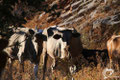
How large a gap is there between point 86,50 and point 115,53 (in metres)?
2.22

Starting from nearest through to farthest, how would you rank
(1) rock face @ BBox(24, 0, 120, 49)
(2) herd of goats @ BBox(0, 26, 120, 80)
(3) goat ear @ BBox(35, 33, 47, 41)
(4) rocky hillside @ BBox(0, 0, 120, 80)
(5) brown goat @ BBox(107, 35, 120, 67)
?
(4) rocky hillside @ BBox(0, 0, 120, 80), (2) herd of goats @ BBox(0, 26, 120, 80), (3) goat ear @ BBox(35, 33, 47, 41), (5) brown goat @ BBox(107, 35, 120, 67), (1) rock face @ BBox(24, 0, 120, 49)

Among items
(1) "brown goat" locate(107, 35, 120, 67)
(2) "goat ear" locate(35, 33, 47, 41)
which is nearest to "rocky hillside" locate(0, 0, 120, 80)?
(1) "brown goat" locate(107, 35, 120, 67)

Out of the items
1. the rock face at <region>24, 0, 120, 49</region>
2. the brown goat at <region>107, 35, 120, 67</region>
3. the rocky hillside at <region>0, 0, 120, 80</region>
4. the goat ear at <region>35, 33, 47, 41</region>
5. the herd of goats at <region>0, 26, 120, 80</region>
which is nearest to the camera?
the rocky hillside at <region>0, 0, 120, 80</region>

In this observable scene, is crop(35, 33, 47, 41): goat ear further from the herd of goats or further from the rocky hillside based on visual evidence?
the rocky hillside

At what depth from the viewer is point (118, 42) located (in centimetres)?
1113

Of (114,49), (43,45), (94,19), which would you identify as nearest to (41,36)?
(43,45)

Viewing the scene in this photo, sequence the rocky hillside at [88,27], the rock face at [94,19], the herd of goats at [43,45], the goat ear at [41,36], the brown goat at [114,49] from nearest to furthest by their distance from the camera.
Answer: the rocky hillside at [88,27] → the herd of goats at [43,45] → the goat ear at [41,36] → the brown goat at [114,49] → the rock face at [94,19]

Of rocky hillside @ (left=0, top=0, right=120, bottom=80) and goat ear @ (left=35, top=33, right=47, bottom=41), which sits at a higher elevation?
goat ear @ (left=35, top=33, right=47, bottom=41)

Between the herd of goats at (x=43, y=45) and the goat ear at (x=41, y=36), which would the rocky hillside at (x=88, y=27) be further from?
the goat ear at (x=41, y=36)

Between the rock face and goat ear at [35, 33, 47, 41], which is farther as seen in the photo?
the rock face

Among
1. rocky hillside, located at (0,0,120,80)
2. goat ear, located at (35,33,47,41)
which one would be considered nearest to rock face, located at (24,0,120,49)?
rocky hillside, located at (0,0,120,80)

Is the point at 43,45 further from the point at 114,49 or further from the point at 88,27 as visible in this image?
the point at 88,27

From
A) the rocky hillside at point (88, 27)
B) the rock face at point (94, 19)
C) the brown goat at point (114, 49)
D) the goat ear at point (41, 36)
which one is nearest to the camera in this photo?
the rocky hillside at point (88, 27)

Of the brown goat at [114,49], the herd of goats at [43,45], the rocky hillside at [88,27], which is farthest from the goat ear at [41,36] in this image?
the brown goat at [114,49]
